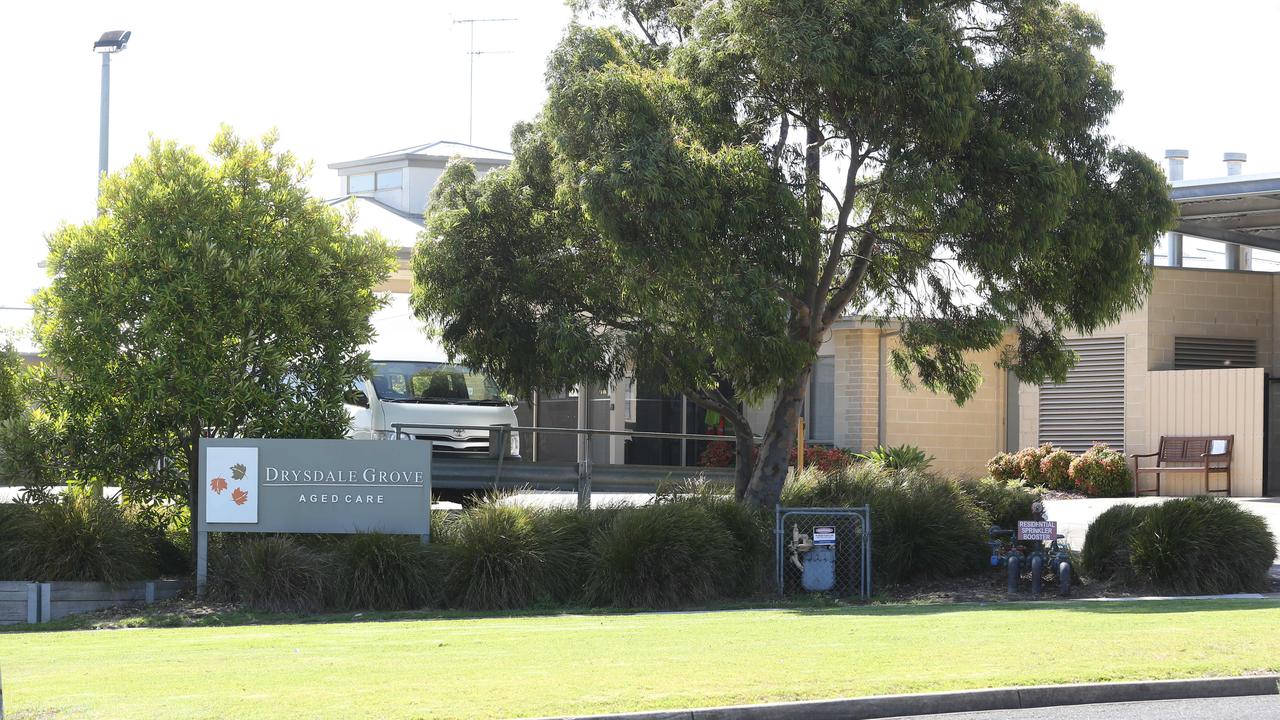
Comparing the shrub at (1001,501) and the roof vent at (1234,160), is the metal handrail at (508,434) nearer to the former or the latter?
the shrub at (1001,501)

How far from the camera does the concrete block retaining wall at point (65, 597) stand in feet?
49.1

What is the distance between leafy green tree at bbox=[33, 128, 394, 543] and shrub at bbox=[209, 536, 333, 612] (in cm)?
121

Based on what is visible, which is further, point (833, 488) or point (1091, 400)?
point (1091, 400)

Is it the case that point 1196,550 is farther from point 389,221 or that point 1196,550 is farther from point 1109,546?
point 389,221

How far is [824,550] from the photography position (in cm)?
1650

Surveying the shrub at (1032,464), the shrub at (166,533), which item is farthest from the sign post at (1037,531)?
the shrub at (1032,464)

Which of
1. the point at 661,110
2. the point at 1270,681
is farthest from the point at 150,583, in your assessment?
the point at 1270,681

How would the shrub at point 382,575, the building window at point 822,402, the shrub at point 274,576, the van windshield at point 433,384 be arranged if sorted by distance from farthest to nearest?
1. the building window at point 822,402
2. the van windshield at point 433,384
3. the shrub at point 382,575
4. the shrub at point 274,576

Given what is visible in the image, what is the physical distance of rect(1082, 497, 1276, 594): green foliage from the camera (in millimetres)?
15828

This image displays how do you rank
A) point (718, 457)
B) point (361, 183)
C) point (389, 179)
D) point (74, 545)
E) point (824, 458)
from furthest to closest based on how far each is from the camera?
point (361, 183) → point (389, 179) → point (718, 457) → point (824, 458) → point (74, 545)

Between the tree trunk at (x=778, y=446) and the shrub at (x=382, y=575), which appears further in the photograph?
the tree trunk at (x=778, y=446)

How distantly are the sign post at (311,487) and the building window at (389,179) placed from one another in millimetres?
26918

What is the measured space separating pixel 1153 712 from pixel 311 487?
1029 centimetres

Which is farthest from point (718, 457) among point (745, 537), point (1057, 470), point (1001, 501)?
point (745, 537)
